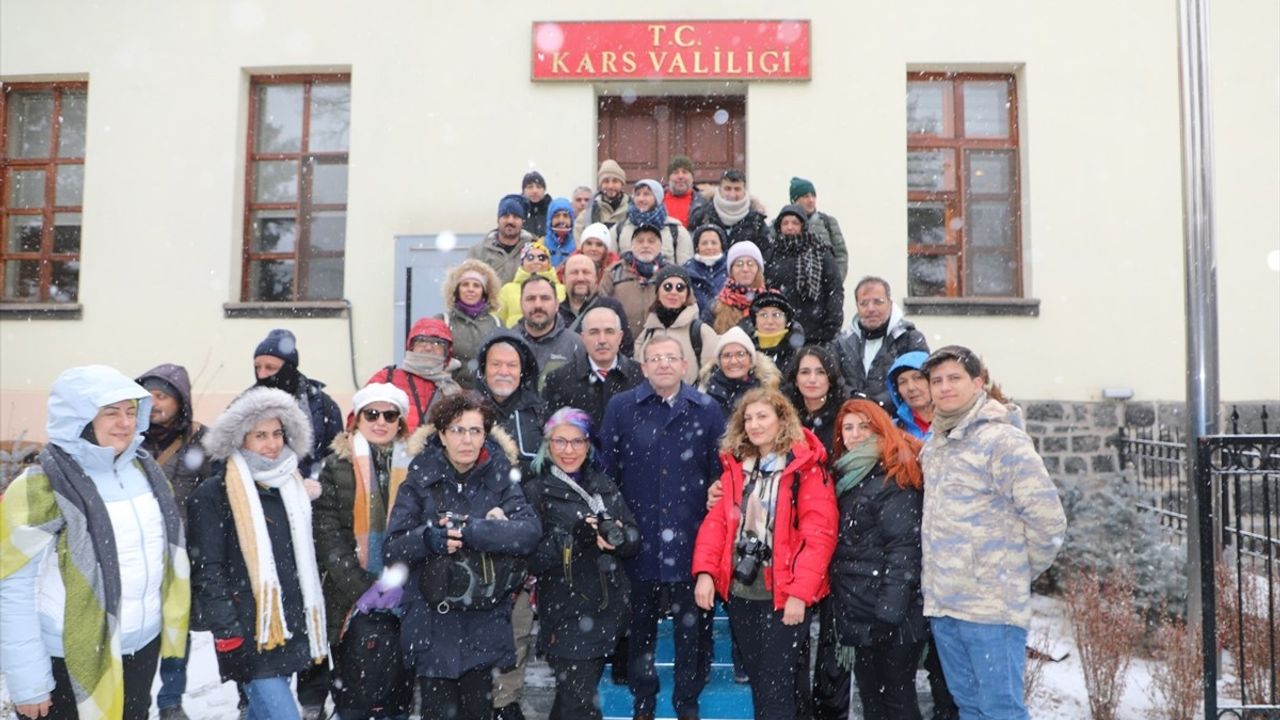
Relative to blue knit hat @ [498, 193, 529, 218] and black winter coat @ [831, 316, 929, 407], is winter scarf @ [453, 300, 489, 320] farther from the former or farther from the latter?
black winter coat @ [831, 316, 929, 407]

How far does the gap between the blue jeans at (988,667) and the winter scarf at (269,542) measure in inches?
104

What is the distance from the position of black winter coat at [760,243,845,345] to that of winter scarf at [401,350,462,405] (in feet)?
8.04

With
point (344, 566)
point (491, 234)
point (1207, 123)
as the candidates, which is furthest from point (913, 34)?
point (344, 566)

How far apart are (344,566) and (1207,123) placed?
5.82m

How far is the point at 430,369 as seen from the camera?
4641 millimetres

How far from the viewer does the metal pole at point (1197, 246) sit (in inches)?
209

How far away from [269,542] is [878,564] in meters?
2.55

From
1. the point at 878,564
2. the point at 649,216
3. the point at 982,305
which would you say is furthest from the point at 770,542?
the point at 982,305

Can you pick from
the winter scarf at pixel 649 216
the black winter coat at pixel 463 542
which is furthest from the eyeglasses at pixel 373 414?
the winter scarf at pixel 649 216

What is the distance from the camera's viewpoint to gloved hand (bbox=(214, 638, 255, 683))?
10.8ft

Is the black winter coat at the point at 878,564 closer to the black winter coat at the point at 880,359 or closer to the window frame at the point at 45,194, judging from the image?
the black winter coat at the point at 880,359

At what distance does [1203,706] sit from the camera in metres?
4.46

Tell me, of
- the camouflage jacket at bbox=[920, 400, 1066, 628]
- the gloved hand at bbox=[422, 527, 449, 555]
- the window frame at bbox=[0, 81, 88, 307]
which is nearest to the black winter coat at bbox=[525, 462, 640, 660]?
the gloved hand at bbox=[422, 527, 449, 555]

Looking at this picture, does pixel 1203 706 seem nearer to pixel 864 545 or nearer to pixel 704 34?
pixel 864 545
